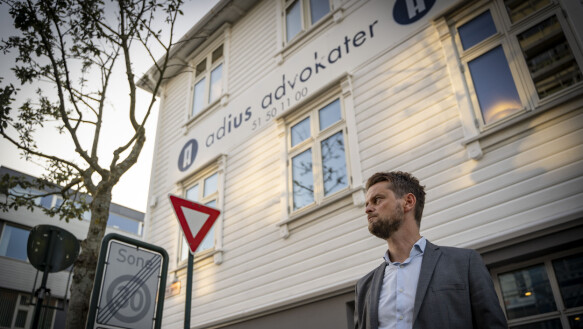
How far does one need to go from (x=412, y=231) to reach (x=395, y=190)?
0.28 metres

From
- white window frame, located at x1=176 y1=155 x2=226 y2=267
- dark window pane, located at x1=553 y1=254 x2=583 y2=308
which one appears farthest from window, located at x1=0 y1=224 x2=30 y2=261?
dark window pane, located at x1=553 y1=254 x2=583 y2=308

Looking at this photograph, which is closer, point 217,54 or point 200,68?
point 217,54

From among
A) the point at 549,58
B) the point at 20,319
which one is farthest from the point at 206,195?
the point at 20,319

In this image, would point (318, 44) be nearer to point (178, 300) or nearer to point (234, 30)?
point (234, 30)

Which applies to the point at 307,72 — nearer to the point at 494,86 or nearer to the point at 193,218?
the point at 494,86

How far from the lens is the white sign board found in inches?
146

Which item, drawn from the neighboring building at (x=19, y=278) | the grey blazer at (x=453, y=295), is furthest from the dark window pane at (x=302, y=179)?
the neighboring building at (x=19, y=278)

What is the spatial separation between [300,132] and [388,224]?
5.51 metres

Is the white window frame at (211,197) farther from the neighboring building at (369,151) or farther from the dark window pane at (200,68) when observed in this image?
the dark window pane at (200,68)

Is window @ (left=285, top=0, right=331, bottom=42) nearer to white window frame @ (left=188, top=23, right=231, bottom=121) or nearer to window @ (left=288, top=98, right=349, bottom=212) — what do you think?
white window frame @ (left=188, top=23, right=231, bottom=121)

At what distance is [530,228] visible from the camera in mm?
4344

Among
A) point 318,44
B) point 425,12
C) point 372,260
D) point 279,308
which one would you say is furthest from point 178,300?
point 425,12

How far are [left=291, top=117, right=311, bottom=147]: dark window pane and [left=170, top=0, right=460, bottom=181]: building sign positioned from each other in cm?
39

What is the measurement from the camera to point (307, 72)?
817cm
